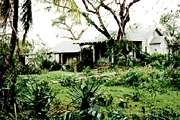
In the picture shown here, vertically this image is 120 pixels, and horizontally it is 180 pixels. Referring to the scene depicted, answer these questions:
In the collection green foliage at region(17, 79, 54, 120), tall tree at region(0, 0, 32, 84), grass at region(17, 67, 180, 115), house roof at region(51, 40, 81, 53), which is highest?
tall tree at region(0, 0, 32, 84)

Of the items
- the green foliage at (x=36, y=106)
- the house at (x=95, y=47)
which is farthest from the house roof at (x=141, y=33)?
the green foliage at (x=36, y=106)

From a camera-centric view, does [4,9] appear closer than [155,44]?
Yes

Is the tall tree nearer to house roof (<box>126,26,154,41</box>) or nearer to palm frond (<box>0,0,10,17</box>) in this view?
palm frond (<box>0,0,10,17</box>)

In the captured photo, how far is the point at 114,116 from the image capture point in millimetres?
11578

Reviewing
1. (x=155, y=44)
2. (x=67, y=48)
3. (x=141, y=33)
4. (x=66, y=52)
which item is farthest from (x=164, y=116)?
(x=155, y=44)

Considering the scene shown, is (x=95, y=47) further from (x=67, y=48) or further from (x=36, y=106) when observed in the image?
(x=36, y=106)

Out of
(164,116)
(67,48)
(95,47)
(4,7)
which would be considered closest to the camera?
(164,116)

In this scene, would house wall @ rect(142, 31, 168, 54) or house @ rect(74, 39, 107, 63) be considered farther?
house wall @ rect(142, 31, 168, 54)

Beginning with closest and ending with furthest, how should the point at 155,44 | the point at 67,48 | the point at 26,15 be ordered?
the point at 26,15 → the point at 67,48 → the point at 155,44

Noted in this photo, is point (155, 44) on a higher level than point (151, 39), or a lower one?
lower

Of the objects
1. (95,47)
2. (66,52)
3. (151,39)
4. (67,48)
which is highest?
(151,39)

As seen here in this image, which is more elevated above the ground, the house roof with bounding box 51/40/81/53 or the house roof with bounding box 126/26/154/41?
the house roof with bounding box 126/26/154/41

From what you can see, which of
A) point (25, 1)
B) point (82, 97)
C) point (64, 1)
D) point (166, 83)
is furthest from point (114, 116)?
point (166, 83)

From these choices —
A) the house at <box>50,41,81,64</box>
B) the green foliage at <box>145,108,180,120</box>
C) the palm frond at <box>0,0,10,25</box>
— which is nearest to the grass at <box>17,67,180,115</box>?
the green foliage at <box>145,108,180,120</box>
